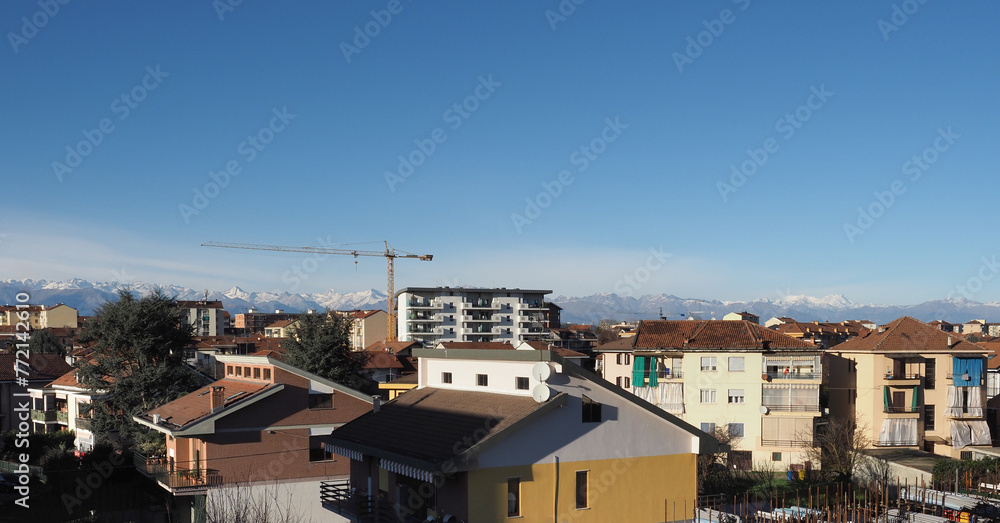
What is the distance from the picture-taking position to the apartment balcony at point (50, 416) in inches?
1928

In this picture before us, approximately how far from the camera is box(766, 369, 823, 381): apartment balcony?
45.9 m

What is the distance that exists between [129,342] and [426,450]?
27.0 m

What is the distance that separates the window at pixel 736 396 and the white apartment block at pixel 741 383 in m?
0.06

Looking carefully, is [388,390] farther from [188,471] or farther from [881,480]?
[881,480]

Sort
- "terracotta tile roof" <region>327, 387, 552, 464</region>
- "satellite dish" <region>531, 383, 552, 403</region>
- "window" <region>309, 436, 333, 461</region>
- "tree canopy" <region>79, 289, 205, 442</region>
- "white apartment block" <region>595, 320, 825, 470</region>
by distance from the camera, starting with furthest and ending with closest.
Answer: "white apartment block" <region>595, 320, 825, 470</region> < "tree canopy" <region>79, 289, 205, 442</region> < "window" <region>309, 436, 333, 461</region> < "satellite dish" <region>531, 383, 552, 403</region> < "terracotta tile roof" <region>327, 387, 552, 464</region>

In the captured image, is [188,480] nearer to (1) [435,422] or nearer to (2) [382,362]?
(1) [435,422]

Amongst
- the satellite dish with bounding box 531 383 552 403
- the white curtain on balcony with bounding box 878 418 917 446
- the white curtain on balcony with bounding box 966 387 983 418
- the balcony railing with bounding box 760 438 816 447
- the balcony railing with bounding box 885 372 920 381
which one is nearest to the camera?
the satellite dish with bounding box 531 383 552 403

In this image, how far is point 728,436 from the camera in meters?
46.3

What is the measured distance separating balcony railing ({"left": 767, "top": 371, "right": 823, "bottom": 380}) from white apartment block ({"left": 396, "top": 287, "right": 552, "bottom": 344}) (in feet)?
252

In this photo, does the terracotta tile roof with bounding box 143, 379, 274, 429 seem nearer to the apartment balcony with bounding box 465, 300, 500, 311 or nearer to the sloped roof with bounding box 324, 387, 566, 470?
the sloped roof with bounding box 324, 387, 566, 470

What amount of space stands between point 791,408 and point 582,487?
2881 centimetres

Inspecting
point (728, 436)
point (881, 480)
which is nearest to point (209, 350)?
point (728, 436)

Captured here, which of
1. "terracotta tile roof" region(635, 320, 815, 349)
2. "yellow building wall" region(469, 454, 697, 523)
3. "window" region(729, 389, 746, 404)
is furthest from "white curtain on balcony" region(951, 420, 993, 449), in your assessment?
"yellow building wall" region(469, 454, 697, 523)

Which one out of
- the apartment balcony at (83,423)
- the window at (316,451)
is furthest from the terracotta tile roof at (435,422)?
the apartment balcony at (83,423)
